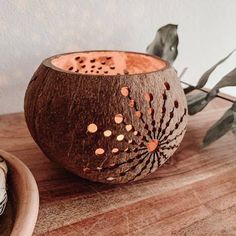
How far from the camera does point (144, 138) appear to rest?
0.93 ft

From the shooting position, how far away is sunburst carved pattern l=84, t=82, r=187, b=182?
273 mm

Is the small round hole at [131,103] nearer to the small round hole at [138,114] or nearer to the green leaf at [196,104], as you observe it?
the small round hole at [138,114]

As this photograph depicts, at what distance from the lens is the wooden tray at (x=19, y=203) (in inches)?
9.1

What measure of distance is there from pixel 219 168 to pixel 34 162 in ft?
0.73

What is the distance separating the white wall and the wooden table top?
0.41 feet

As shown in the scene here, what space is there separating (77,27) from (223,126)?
275 mm

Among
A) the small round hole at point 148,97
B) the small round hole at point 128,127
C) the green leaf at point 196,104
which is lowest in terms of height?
the green leaf at point 196,104

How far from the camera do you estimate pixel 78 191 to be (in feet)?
1.07

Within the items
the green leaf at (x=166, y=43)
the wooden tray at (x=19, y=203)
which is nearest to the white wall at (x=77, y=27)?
the green leaf at (x=166, y=43)

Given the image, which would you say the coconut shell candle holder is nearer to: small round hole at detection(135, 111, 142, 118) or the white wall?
small round hole at detection(135, 111, 142, 118)

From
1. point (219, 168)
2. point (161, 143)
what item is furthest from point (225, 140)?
point (161, 143)

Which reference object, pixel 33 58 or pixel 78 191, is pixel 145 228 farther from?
pixel 33 58

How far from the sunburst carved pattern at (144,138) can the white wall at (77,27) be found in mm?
266

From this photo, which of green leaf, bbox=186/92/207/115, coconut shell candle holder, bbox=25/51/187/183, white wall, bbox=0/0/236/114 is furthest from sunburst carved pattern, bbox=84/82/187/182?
white wall, bbox=0/0/236/114
